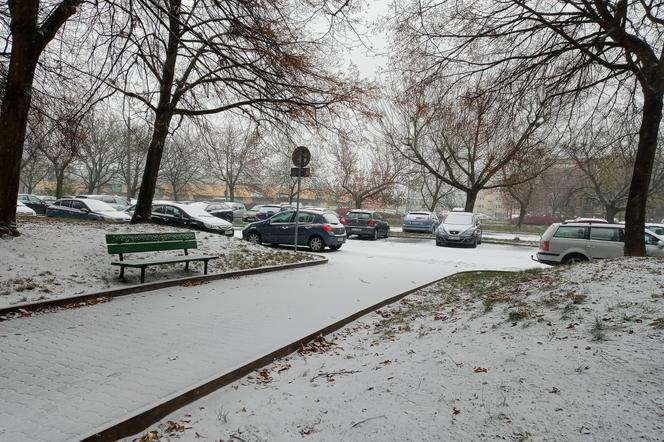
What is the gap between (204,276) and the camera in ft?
28.3

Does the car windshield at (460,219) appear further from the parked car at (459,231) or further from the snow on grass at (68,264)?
the snow on grass at (68,264)

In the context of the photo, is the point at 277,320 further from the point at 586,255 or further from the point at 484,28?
the point at 586,255

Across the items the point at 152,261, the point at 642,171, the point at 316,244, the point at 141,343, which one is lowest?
the point at 141,343

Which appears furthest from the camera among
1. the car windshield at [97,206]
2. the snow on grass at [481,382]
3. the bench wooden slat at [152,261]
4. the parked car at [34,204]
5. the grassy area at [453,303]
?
the parked car at [34,204]

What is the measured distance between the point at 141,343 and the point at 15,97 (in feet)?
20.3

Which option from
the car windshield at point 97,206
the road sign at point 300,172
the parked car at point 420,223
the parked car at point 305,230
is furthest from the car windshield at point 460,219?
the car windshield at point 97,206

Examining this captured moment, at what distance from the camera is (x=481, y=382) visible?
3.18 meters

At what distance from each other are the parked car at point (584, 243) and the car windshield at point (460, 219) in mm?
8431

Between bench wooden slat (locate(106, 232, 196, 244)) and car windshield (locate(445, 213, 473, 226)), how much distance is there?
1469 centimetres

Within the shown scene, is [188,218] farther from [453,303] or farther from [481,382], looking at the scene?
[481,382]

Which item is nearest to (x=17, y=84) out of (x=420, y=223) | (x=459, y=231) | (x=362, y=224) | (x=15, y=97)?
(x=15, y=97)

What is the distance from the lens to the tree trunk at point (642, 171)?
8562 mm

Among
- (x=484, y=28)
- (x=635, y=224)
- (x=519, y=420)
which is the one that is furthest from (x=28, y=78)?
(x=635, y=224)

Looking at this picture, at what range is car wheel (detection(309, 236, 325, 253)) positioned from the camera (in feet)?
51.4
